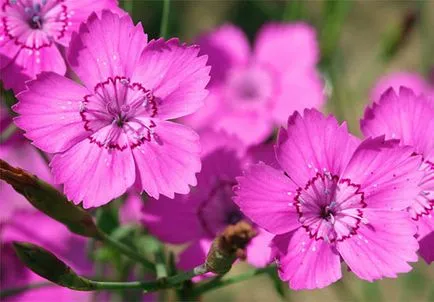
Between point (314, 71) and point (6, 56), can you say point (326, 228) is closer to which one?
point (6, 56)

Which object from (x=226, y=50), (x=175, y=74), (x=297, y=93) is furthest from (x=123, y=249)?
(x=226, y=50)

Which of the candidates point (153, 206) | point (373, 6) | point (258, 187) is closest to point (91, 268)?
point (153, 206)

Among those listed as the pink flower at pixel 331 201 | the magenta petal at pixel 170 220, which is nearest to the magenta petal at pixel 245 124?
the magenta petal at pixel 170 220

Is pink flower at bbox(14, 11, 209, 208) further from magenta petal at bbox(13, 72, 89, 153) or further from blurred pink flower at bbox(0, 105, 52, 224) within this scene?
blurred pink flower at bbox(0, 105, 52, 224)

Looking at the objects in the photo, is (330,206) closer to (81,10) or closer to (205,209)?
(205,209)

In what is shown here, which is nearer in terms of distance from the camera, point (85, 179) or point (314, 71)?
point (85, 179)

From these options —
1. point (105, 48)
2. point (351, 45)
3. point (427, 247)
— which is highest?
point (351, 45)
